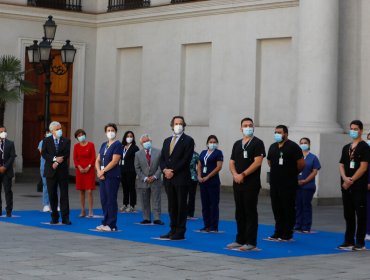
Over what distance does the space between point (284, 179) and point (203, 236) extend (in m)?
1.72

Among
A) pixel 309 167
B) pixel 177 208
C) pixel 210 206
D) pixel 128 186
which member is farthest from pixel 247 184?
pixel 128 186

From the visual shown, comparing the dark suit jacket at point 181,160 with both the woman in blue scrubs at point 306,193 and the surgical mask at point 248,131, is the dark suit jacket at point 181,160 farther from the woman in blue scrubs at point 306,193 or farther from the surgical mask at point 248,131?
the woman in blue scrubs at point 306,193

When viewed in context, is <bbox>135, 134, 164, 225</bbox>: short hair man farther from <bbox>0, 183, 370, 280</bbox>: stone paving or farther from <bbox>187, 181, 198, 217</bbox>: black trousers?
<bbox>0, 183, 370, 280</bbox>: stone paving

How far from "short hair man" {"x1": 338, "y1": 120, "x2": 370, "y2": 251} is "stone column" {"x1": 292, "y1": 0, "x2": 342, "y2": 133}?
10.1 m

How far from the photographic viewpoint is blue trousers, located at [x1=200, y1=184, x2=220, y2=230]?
1609 cm

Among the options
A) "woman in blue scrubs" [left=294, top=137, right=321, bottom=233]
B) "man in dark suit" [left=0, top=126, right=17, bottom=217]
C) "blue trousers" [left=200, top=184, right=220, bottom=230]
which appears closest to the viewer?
"blue trousers" [left=200, top=184, right=220, bottom=230]

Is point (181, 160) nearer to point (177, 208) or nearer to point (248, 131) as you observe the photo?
point (177, 208)

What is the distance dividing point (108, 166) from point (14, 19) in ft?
49.1

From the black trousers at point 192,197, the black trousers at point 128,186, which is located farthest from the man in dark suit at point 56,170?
the black trousers at point 128,186

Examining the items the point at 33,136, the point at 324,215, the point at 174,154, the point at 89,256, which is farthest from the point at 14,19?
the point at 89,256

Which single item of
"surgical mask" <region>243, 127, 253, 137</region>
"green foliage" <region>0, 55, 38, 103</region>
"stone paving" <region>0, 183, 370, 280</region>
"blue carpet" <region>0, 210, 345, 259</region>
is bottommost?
"blue carpet" <region>0, 210, 345, 259</region>

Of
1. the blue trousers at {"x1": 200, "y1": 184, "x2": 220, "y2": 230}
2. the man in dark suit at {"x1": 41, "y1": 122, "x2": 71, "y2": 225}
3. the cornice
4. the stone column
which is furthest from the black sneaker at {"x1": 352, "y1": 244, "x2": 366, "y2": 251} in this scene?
the cornice

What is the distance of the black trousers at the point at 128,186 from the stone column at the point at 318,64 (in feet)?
19.5

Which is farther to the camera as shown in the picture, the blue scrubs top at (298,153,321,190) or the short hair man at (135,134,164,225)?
the short hair man at (135,134,164,225)
